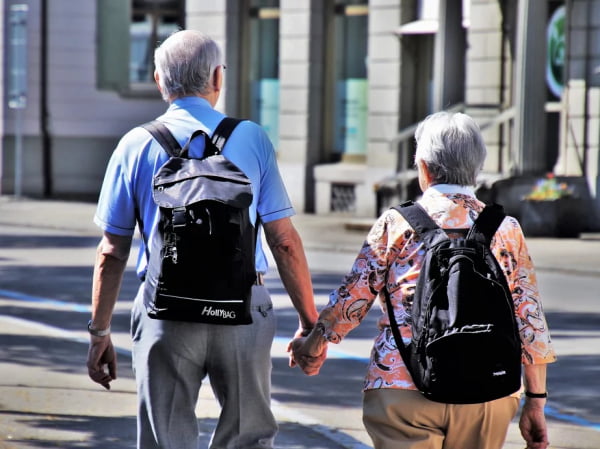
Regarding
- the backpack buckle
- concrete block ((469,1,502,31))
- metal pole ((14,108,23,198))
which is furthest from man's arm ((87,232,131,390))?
metal pole ((14,108,23,198))

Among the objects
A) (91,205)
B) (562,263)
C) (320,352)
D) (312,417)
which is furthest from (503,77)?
(320,352)

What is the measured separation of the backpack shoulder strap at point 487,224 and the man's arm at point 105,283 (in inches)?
43.1

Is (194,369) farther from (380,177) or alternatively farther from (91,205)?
(91,205)

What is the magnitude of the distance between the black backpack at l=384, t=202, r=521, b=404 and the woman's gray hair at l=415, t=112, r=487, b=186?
27 centimetres

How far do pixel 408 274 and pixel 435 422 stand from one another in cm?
43

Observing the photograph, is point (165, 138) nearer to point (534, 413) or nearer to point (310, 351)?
point (310, 351)

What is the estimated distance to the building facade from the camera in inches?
818

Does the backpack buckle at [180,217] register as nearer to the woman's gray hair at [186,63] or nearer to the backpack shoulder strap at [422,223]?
the woman's gray hair at [186,63]

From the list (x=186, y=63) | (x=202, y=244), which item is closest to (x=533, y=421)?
(x=202, y=244)

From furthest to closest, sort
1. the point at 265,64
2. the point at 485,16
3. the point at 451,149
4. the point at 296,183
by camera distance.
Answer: the point at 265,64, the point at 296,183, the point at 485,16, the point at 451,149


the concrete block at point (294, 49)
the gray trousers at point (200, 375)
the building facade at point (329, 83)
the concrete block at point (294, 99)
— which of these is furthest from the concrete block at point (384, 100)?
the gray trousers at point (200, 375)

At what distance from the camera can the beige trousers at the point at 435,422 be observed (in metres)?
3.95

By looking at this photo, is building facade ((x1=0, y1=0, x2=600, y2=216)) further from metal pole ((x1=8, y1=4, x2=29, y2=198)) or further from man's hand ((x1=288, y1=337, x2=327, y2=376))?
man's hand ((x1=288, y1=337, x2=327, y2=376))

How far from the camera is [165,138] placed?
14.0ft
